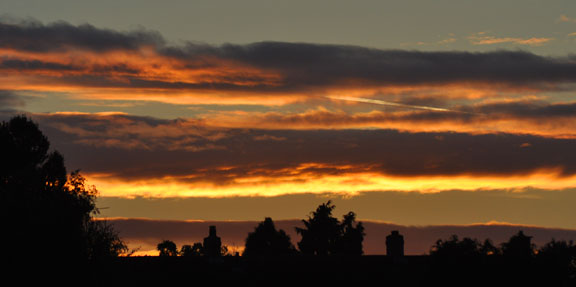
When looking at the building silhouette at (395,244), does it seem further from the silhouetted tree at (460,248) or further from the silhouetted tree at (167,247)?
the silhouetted tree at (167,247)

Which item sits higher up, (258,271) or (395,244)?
(395,244)

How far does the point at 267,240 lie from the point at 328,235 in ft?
27.3

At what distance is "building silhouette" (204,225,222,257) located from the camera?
2217 inches

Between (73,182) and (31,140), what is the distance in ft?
23.3

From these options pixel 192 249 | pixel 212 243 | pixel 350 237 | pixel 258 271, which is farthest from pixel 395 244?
pixel 192 249

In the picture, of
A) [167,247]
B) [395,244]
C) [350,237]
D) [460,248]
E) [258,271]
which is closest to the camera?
[460,248]

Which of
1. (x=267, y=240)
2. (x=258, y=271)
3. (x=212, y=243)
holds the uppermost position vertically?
(x=267, y=240)

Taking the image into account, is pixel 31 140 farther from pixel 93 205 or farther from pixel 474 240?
pixel 474 240

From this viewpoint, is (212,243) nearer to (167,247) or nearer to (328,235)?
(328,235)

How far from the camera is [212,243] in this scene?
56812mm

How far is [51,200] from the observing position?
51.3 metres

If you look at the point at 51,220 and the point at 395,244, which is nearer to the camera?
the point at 51,220

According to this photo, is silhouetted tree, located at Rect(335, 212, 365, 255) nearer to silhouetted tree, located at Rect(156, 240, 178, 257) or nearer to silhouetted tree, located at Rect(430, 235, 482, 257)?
silhouetted tree, located at Rect(156, 240, 178, 257)

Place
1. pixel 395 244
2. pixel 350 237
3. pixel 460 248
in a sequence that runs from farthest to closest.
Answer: pixel 350 237
pixel 395 244
pixel 460 248
